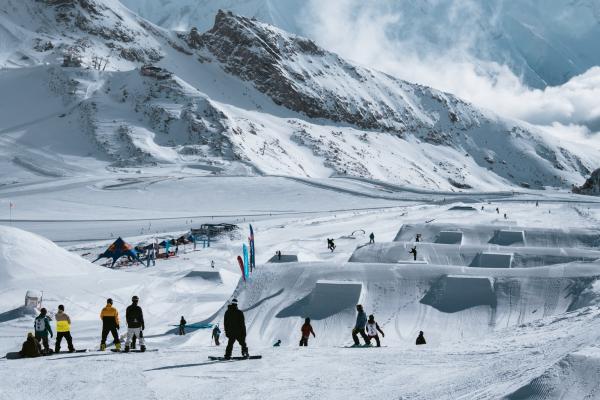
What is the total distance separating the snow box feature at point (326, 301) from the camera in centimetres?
2242

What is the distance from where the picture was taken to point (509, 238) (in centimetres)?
3866

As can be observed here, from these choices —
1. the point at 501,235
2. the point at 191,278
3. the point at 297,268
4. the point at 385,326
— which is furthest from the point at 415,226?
the point at 385,326

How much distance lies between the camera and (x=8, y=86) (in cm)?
13438

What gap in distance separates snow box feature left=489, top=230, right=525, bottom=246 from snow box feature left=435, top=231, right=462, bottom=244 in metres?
2.39

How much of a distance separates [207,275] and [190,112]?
325ft

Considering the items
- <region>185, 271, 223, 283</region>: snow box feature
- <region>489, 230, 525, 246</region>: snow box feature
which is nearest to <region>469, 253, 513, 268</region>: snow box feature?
<region>489, 230, 525, 246</region>: snow box feature

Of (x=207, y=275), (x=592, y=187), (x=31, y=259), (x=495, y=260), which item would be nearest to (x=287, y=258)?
(x=207, y=275)

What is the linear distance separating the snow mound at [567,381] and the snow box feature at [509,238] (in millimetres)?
30752

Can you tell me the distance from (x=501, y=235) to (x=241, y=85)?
153 m

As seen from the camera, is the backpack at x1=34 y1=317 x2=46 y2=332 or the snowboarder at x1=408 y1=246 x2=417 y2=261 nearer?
the backpack at x1=34 y1=317 x2=46 y2=332

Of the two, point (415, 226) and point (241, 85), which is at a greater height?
point (241, 85)

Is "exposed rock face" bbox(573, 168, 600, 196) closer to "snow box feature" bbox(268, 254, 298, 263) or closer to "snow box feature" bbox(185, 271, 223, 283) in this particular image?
"snow box feature" bbox(268, 254, 298, 263)

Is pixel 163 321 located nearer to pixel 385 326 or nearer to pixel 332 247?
pixel 385 326

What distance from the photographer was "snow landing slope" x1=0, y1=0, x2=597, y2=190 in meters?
118
